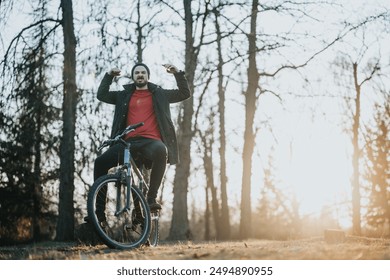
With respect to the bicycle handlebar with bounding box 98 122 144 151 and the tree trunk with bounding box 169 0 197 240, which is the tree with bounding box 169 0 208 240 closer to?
the tree trunk with bounding box 169 0 197 240

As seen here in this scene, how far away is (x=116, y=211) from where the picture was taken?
4059 millimetres

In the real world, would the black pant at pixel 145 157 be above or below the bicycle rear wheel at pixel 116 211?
above

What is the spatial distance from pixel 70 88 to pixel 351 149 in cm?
1016

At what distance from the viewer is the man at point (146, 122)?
4285mm

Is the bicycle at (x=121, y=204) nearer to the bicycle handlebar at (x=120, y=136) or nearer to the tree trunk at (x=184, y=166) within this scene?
the bicycle handlebar at (x=120, y=136)

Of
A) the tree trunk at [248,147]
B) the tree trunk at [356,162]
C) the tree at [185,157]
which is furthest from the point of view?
the tree trunk at [356,162]

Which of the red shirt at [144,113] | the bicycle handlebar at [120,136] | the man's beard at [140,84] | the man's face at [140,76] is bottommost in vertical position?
the bicycle handlebar at [120,136]

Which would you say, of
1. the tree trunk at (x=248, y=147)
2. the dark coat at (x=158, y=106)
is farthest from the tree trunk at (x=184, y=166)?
the dark coat at (x=158, y=106)

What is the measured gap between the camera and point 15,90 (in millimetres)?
8469

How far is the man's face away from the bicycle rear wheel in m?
0.98

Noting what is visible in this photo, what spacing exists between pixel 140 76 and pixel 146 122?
1.41ft

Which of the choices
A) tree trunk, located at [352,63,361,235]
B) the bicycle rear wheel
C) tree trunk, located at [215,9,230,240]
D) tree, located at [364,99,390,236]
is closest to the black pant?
the bicycle rear wheel

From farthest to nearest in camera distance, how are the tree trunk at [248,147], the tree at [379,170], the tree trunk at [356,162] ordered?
the tree trunk at [356,162] < the tree at [379,170] < the tree trunk at [248,147]
